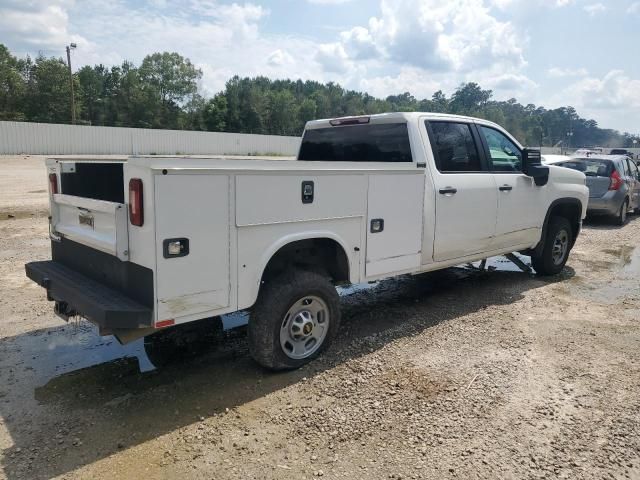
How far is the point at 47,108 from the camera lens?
2697 inches

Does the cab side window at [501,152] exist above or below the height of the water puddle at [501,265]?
above

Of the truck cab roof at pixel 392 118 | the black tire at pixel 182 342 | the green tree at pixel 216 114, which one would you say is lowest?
the black tire at pixel 182 342

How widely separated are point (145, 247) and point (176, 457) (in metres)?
1.31

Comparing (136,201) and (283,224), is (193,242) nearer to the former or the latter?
(136,201)

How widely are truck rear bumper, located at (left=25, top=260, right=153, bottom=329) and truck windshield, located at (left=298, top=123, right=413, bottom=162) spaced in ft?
9.96

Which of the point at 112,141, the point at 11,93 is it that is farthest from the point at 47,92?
the point at 112,141

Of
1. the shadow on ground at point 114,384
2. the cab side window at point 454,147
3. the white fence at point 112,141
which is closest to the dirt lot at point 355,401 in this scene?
the shadow on ground at point 114,384

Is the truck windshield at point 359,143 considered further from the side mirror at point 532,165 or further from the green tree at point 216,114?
the green tree at point 216,114

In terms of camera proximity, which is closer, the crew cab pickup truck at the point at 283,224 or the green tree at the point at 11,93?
the crew cab pickup truck at the point at 283,224

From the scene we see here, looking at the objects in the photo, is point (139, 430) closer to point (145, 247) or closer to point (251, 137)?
point (145, 247)

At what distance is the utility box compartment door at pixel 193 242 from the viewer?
3316mm

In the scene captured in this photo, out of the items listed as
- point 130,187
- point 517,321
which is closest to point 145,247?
point 130,187

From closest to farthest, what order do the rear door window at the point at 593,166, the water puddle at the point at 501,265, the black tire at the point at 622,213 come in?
the water puddle at the point at 501,265
the rear door window at the point at 593,166
the black tire at the point at 622,213

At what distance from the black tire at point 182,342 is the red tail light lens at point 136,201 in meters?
1.68
